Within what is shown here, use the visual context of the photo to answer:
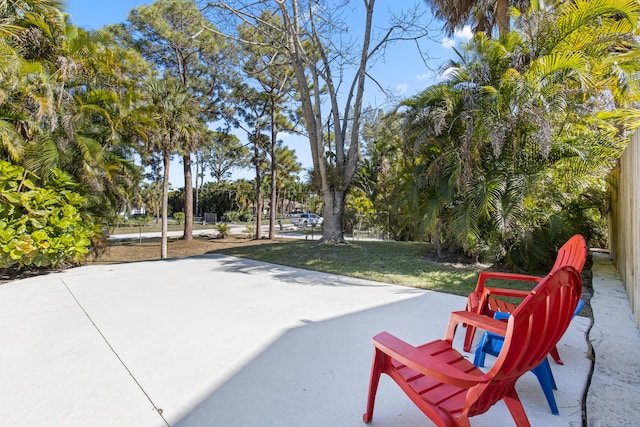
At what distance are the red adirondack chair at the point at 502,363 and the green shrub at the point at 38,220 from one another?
21.9 ft

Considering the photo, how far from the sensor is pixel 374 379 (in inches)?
77.1

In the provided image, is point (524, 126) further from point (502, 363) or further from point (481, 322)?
point (502, 363)

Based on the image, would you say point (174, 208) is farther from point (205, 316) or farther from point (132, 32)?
point (205, 316)

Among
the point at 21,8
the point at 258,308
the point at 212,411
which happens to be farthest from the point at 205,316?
the point at 21,8

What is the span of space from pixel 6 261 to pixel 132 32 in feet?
47.5

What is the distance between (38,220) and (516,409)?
24.6 ft

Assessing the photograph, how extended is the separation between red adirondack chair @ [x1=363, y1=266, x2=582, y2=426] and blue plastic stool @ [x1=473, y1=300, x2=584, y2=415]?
49 centimetres

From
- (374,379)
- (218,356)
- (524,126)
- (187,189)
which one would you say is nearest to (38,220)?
(218,356)

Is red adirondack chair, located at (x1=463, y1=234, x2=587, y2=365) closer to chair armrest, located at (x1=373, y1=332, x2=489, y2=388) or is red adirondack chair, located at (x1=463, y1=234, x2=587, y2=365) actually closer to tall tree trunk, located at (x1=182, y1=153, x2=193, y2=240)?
chair armrest, located at (x1=373, y1=332, x2=489, y2=388)

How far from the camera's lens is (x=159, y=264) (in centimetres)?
825

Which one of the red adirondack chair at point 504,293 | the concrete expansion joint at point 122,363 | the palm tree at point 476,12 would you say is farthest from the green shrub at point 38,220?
the palm tree at point 476,12

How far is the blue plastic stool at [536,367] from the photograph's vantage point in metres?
2.05

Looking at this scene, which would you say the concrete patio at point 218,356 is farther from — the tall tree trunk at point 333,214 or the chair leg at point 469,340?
the tall tree trunk at point 333,214

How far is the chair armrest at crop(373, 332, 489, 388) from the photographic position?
4.86ft
